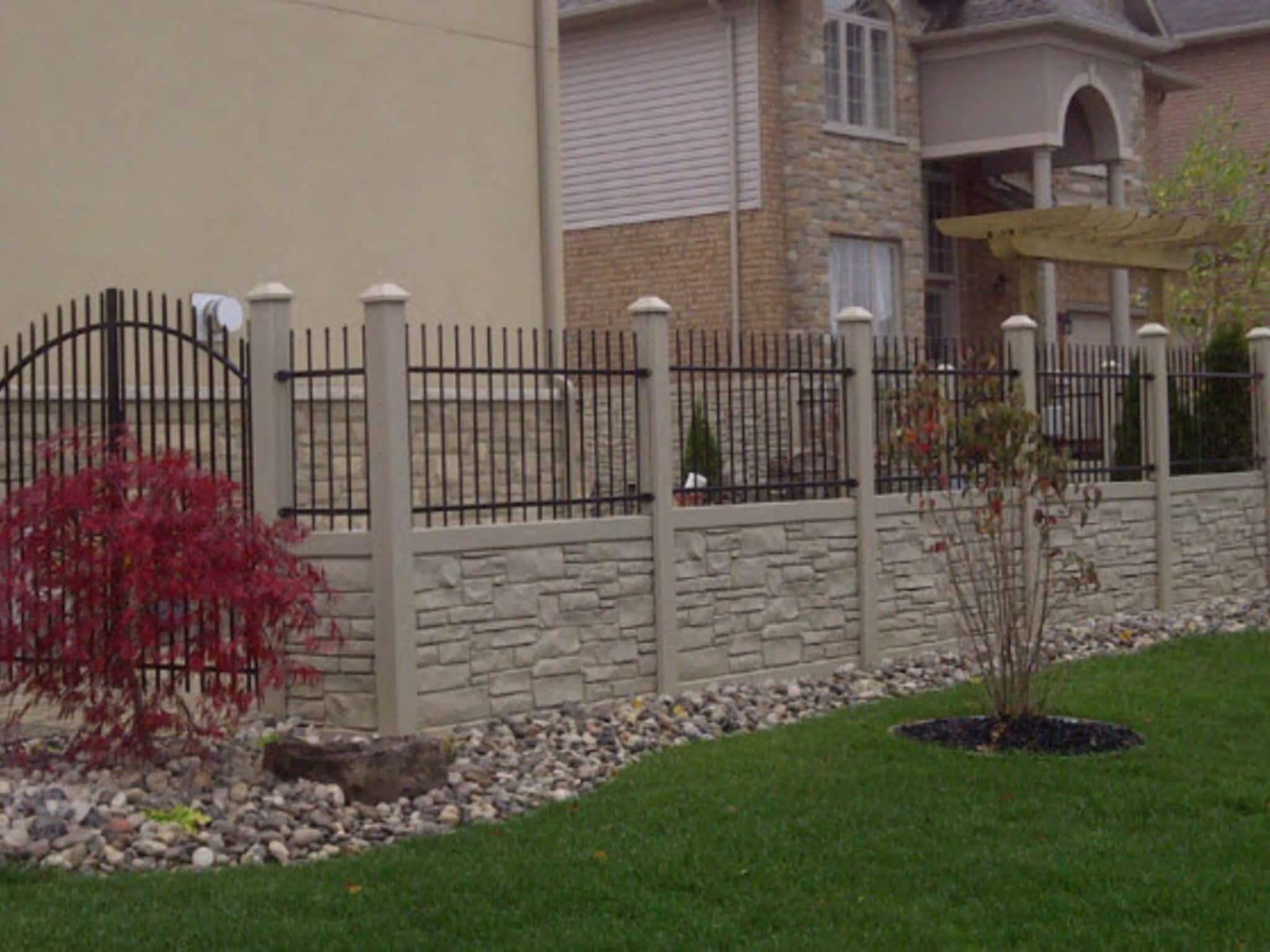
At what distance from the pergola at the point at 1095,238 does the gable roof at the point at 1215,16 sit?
27.0 ft

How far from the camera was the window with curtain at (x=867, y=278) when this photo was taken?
22156 mm

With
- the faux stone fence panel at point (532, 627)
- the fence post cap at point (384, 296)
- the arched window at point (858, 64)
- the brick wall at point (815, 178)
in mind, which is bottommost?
the faux stone fence panel at point (532, 627)

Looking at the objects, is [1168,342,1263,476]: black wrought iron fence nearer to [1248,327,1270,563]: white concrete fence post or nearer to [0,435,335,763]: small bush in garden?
[1248,327,1270,563]: white concrete fence post

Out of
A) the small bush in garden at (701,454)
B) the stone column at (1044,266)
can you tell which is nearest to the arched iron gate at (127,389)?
the small bush in garden at (701,454)

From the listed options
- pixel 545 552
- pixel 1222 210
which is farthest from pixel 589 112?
pixel 545 552

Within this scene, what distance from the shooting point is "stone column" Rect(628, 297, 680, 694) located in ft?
36.2

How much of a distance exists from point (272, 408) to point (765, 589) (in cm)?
335

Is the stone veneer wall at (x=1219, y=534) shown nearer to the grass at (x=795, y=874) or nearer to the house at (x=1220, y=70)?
the grass at (x=795, y=874)

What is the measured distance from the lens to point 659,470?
1104cm

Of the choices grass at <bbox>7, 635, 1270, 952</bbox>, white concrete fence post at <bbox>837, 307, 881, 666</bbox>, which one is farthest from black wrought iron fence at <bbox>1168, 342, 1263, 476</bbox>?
grass at <bbox>7, 635, 1270, 952</bbox>

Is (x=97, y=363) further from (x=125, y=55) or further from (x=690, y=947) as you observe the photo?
(x=690, y=947)

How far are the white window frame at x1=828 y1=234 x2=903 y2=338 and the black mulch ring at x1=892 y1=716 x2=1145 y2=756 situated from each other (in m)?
11.9

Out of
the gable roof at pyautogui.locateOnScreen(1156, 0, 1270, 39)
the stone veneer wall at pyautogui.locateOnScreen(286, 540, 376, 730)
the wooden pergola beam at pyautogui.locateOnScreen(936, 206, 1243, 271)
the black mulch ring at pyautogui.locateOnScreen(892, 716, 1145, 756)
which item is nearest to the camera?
the black mulch ring at pyautogui.locateOnScreen(892, 716, 1145, 756)

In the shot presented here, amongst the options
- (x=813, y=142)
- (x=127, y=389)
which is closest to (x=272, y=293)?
(x=127, y=389)
